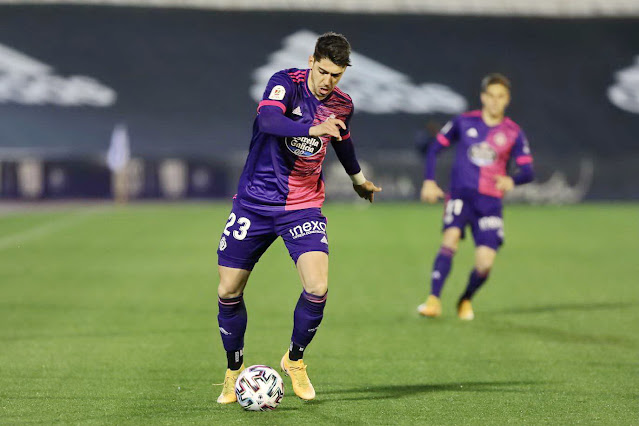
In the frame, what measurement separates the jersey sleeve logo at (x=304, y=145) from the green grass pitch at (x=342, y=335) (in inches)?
57.3

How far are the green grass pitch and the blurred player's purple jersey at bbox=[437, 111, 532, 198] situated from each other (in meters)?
1.26

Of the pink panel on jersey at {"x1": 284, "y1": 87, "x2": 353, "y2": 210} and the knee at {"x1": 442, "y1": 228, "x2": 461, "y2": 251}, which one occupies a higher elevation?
the pink panel on jersey at {"x1": 284, "y1": 87, "x2": 353, "y2": 210}

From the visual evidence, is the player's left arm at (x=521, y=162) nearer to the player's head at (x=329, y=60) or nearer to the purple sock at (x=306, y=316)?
the purple sock at (x=306, y=316)

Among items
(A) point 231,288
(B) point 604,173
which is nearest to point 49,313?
(A) point 231,288

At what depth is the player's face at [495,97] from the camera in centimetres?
920

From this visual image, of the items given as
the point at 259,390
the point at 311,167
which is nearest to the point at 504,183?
the point at 311,167

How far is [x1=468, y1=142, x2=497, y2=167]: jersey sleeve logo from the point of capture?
9406 millimetres

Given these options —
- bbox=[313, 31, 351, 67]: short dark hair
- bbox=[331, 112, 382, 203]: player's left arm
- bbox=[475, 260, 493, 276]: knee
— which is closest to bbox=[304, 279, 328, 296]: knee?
bbox=[331, 112, 382, 203]: player's left arm

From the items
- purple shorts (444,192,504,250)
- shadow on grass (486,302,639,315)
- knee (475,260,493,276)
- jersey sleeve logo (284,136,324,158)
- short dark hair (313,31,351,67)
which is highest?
short dark hair (313,31,351,67)

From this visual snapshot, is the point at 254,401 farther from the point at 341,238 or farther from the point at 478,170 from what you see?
the point at 341,238

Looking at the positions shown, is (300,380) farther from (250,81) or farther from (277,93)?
(250,81)

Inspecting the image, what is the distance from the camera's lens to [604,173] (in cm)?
2617

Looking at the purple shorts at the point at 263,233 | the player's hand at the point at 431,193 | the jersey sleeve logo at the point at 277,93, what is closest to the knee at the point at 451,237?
the player's hand at the point at 431,193

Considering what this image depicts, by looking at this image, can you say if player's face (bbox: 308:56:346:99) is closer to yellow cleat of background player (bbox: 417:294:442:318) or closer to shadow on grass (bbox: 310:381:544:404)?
shadow on grass (bbox: 310:381:544:404)
